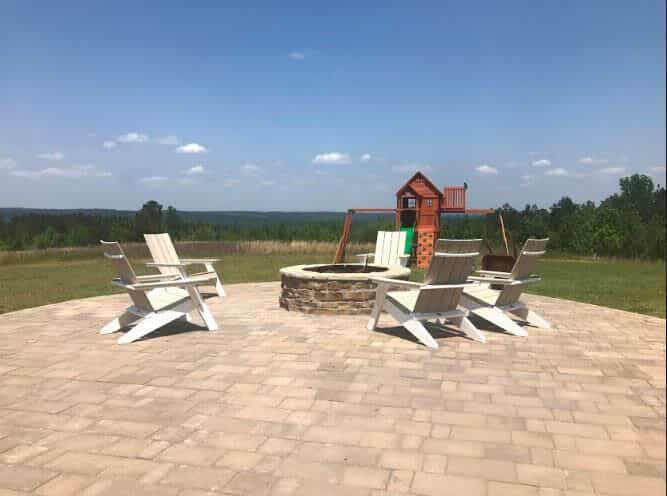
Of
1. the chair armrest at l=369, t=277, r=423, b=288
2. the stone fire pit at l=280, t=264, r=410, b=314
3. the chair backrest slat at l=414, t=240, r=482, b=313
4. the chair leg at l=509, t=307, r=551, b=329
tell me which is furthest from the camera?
the stone fire pit at l=280, t=264, r=410, b=314

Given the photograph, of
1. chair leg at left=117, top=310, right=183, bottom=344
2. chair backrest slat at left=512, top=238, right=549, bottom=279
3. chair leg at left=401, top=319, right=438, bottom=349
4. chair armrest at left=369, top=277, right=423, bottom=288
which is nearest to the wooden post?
chair armrest at left=369, top=277, right=423, bottom=288

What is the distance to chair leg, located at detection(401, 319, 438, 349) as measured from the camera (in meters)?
5.15

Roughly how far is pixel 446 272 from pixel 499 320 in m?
1.03

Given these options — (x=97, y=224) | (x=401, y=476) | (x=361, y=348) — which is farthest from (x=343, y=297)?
(x=97, y=224)

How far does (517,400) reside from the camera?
12.1ft

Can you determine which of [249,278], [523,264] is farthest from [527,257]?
[249,278]

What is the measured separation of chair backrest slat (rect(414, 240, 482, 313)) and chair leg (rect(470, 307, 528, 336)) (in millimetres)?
545

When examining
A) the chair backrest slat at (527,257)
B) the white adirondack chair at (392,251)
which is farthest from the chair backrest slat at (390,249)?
the chair backrest slat at (527,257)

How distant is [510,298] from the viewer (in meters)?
6.07

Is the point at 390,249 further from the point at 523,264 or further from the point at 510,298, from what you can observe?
the point at 523,264

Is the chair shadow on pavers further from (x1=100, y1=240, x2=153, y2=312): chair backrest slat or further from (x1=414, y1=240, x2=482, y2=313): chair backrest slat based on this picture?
(x1=100, y1=240, x2=153, y2=312): chair backrest slat

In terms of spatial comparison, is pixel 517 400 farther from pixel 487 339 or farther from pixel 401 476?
pixel 487 339

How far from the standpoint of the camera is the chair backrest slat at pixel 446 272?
5145 millimetres

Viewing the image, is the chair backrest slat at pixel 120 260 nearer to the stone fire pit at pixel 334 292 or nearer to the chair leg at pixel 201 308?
the chair leg at pixel 201 308
